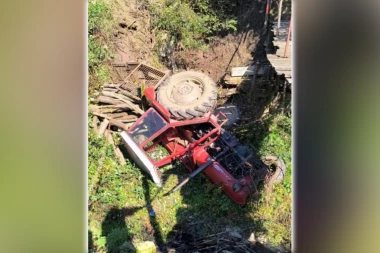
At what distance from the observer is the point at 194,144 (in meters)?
3.99

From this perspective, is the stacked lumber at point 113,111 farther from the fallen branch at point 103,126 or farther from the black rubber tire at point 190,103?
the black rubber tire at point 190,103

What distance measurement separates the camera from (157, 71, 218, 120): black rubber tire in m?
4.04

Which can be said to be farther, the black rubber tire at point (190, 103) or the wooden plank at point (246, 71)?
the wooden plank at point (246, 71)

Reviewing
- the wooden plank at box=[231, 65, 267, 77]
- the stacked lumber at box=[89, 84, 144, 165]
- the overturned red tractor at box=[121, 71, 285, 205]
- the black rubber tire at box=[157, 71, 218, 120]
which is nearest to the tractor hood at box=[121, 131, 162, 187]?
the overturned red tractor at box=[121, 71, 285, 205]

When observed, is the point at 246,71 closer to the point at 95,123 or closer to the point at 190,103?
the point at 190,103

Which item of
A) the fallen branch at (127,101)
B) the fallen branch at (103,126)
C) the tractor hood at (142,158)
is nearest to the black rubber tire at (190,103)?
the fallen branch at (127,101)

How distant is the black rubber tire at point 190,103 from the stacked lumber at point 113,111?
421 millimetres

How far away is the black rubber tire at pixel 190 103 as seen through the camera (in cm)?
404

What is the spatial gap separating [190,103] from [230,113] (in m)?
0.84

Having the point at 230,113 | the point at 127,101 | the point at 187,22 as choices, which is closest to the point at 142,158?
the point at 127,101
